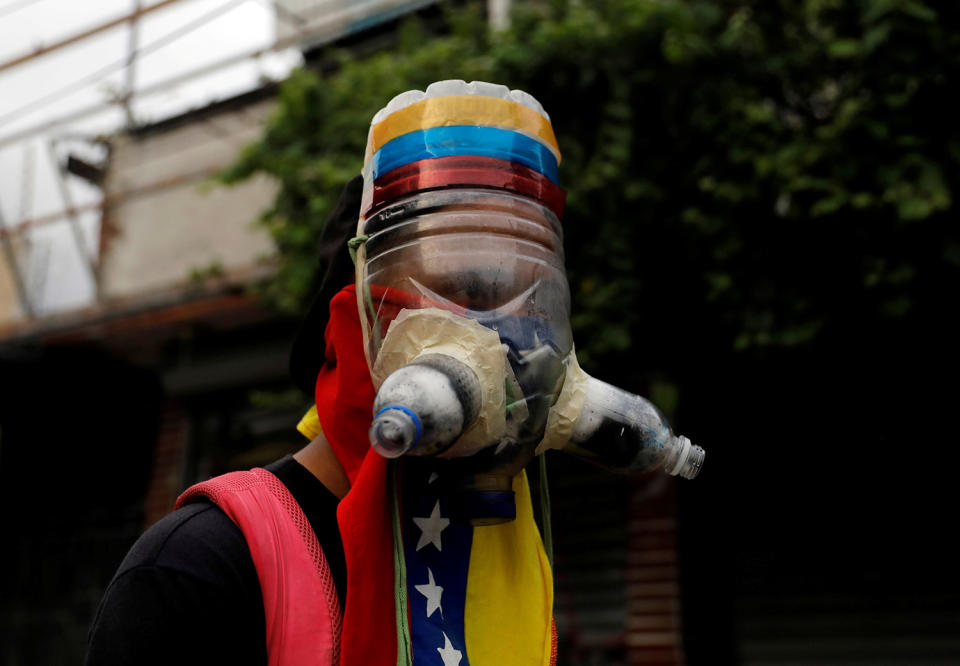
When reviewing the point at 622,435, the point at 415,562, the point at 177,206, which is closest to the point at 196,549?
the point at 415,562

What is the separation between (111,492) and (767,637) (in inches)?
202

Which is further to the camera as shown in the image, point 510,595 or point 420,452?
point 510,595

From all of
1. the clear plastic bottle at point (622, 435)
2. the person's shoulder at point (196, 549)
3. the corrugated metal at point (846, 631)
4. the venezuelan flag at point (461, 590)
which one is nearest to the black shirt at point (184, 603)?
the person's shoulder at point (196, 549)

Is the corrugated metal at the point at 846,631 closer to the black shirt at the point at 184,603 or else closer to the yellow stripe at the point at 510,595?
the yellow stripe at the point at 510,595

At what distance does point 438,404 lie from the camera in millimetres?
1182

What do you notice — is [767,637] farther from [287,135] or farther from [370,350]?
[370,350]

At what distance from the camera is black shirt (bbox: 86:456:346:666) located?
124cm

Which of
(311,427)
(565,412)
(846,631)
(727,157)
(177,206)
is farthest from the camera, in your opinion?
(177,206)

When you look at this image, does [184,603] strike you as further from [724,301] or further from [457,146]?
[724,301]

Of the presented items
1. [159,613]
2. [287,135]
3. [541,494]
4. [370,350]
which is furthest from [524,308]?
[287,135]

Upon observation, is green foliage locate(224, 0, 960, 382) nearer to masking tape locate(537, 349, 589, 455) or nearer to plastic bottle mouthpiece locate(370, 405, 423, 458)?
masking tape locate(537, 349, 589, 455)

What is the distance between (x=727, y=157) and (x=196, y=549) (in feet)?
11.0

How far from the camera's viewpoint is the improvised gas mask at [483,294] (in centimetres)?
130

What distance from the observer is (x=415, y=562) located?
4.66ft
